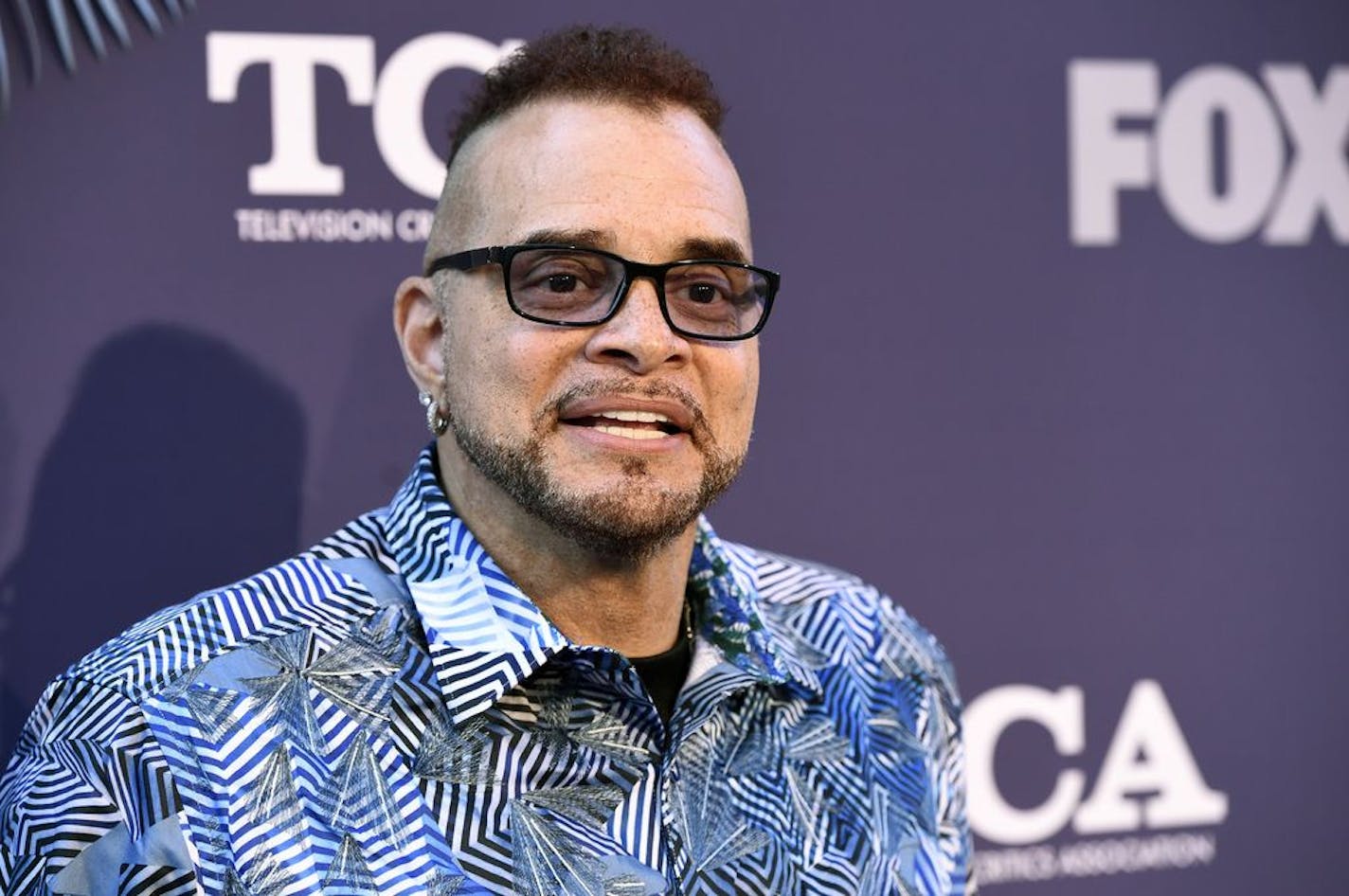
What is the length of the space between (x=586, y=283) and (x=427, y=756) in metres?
0.48

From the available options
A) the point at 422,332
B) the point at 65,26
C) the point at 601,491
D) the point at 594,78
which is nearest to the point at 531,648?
the point at 601,491

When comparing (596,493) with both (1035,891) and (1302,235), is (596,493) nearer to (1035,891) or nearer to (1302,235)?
(1035,891)

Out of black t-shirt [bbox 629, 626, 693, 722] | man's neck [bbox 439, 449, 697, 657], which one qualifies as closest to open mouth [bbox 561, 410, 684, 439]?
man's neck [bbox 439, 449, 697, 657]

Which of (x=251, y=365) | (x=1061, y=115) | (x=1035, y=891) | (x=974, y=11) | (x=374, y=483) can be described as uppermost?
(x=974, y=11)

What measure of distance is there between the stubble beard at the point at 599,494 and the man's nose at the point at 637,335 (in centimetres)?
3

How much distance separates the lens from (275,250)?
6.51 ft

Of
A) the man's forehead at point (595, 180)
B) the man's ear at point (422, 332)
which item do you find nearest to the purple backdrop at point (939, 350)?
the man's ear at point (422, 332)

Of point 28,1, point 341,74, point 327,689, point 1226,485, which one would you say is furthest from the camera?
point 1226,485

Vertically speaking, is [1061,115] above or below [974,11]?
below

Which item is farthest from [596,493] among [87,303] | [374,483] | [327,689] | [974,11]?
[974,11]

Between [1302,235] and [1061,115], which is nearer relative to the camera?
[1061,115]

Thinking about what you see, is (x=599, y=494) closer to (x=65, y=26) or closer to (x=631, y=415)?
(x=631, y=415)

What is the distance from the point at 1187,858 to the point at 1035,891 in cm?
27

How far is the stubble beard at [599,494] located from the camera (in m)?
1.53
